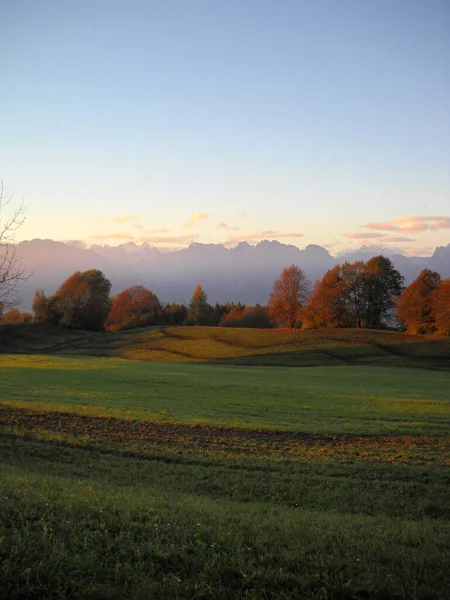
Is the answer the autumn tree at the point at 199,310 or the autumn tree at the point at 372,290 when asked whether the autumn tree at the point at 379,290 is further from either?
the autumn tree at the point at 199,310

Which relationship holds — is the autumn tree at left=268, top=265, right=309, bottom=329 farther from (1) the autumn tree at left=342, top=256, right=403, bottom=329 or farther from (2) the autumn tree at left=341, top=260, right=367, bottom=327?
(1) the autumn tree at left=342, top=256, right=403, bottom=329

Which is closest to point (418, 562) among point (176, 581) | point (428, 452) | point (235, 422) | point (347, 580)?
point (347, 580)

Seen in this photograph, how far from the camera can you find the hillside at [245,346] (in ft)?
187

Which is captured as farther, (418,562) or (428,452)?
(428,452)

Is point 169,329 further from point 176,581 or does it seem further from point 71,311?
point 176,581

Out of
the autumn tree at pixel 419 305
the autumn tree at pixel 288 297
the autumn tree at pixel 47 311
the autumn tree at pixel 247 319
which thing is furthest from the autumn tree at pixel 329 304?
the autumn tree at pixel 47 311

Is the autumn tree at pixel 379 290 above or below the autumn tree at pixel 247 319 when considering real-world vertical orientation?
above

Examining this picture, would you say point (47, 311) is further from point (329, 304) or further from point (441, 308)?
point (441, 308)

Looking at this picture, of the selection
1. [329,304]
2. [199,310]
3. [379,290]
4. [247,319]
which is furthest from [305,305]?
[247,319]

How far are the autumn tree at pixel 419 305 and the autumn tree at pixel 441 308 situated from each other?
72 centimetres

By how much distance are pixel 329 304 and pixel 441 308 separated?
1872 centimetres

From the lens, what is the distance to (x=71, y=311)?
4043 inches

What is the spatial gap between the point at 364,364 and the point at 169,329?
40.9 m

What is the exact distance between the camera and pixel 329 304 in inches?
3110
